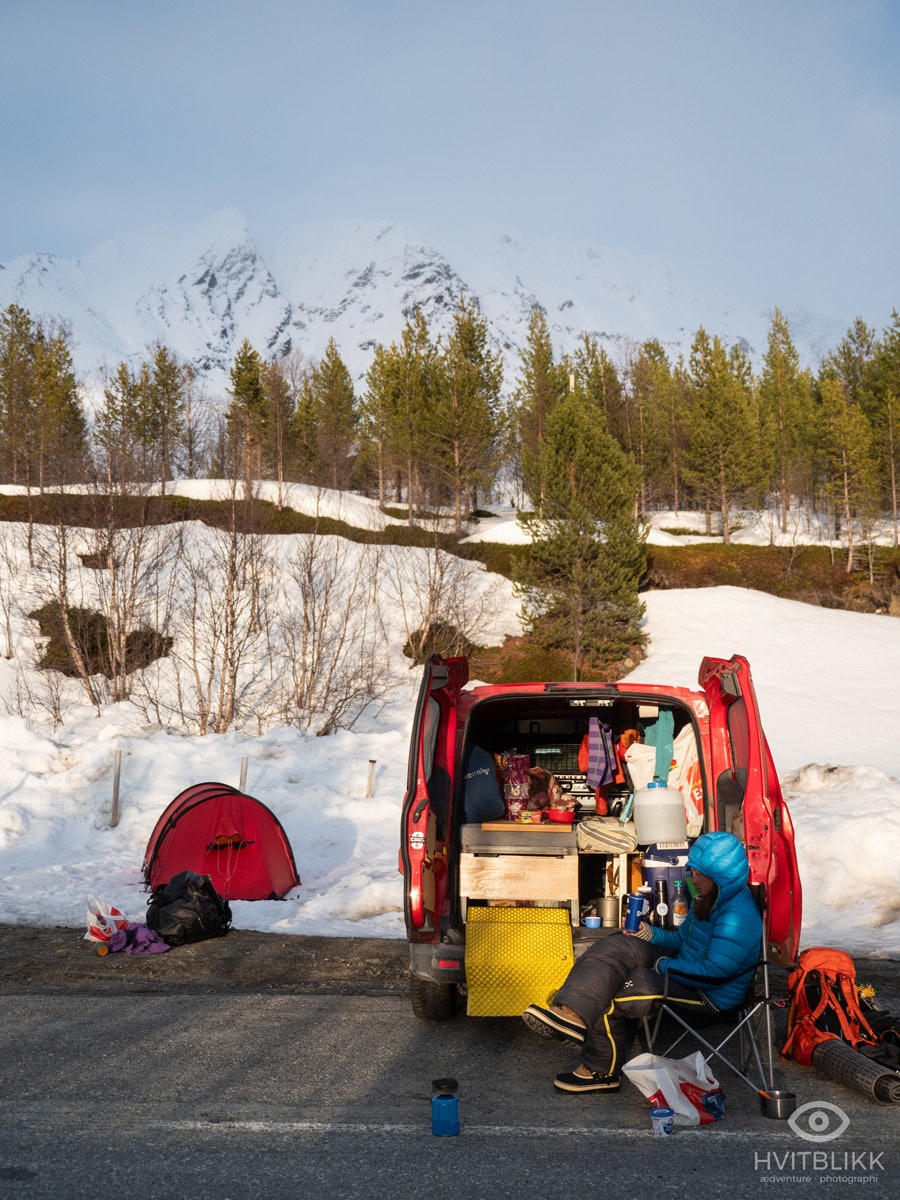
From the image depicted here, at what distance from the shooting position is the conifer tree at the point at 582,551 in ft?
111

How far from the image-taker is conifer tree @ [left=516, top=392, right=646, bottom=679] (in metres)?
33.7

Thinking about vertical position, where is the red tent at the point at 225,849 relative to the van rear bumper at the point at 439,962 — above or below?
below

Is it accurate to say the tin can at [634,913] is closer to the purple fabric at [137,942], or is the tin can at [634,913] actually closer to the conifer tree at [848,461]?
the purple fabric at [137,942]

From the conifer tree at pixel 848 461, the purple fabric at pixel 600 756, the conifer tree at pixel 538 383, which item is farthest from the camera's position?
the conifer tree at pixel 538 383

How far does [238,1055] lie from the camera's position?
5.22 m

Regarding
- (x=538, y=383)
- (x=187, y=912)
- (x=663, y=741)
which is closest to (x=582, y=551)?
(x=538, y=383)

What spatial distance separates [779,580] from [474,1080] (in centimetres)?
4094

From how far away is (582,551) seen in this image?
34188mm

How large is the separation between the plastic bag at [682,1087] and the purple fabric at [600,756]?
320 centimetres

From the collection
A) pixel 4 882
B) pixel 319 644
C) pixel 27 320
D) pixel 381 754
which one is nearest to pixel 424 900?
pixel 4 882

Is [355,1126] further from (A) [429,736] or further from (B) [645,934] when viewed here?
(A) [429,736]

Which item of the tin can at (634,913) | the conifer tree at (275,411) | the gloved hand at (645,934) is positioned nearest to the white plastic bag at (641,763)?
the tin can at (634,913)

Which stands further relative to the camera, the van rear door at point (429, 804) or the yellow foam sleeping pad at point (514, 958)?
the van rear door at point (429, 804)

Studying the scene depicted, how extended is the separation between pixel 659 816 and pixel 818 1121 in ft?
7.57
